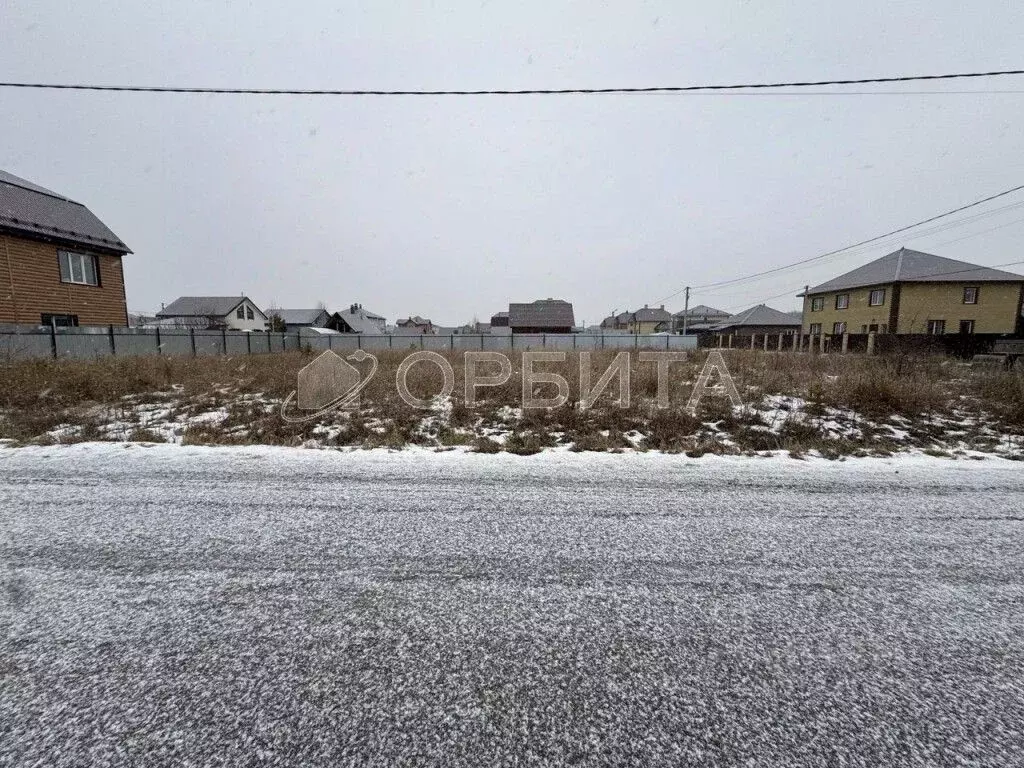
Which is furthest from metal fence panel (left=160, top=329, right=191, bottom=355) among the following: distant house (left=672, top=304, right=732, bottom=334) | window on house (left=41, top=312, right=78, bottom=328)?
distant house (left=672, top=304, right=732, bottom=334)

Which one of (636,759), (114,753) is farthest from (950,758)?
(114,753)

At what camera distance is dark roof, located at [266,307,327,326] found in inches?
2216

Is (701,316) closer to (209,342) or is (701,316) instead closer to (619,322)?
(619,322)

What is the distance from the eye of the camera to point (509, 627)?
6.24 ft

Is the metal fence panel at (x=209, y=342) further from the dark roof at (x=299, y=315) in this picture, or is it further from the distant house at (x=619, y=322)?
the distant house at (x=619, y=322)

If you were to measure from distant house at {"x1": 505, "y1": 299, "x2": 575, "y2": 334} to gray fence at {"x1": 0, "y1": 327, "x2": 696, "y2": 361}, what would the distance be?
1393 centimetres

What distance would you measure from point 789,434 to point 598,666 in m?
5.36

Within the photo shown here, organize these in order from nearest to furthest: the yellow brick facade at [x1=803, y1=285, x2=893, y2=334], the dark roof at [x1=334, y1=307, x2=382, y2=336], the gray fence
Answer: the gray fence
the yellow brick facade at [x1=803, y1=285, x2=893, y2=334]
the dark roof at [x1=334, y1=307, x2=382, y2=336]

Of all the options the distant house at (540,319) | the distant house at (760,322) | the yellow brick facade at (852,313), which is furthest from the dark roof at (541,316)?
the yellow brick facade at (852,313)

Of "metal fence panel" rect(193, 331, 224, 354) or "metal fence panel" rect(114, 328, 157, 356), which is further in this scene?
"metal fence panel" rect(193, 331, 224, 354)

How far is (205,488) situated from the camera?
366 centimetres

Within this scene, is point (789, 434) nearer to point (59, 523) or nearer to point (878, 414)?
point (878, 414)

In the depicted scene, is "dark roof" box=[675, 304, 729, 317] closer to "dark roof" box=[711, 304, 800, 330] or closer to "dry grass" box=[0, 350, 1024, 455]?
"dark roof" box=[711, 304, 800, 330]

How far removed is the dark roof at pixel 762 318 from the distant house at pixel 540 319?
736 inches
